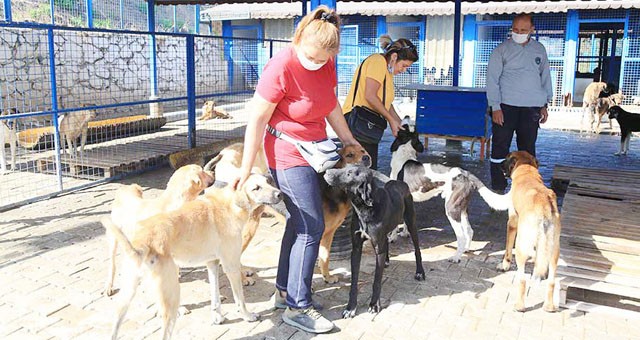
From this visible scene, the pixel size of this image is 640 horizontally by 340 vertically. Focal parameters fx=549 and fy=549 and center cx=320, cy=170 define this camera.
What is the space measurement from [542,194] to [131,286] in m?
2.89

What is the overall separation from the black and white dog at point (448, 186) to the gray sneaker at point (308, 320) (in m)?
1.80

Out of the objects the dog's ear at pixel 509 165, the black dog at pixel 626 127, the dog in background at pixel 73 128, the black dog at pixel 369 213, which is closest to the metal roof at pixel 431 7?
the black dog at pixel 626 127

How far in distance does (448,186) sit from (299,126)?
225cm

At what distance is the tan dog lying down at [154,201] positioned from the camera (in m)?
3.99

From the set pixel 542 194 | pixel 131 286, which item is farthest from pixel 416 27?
pixel 131 286

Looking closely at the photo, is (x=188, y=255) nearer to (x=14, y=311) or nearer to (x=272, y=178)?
(x=272, y=178)

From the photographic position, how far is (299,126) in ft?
11.0

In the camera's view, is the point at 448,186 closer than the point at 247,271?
No

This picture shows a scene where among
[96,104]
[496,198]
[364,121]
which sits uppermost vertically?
[364,121]

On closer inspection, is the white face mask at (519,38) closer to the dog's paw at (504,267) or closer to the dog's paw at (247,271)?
the dog's paw at (504,267)

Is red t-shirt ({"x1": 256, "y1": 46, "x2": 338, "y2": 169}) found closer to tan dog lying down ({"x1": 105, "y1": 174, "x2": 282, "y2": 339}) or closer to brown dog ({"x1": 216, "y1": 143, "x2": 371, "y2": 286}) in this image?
tan dog lying down ({"x1": 105, "y1": 174, "x2": 282, "y2": 339})

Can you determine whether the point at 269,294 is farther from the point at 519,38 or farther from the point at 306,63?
Answer: the point at 519,38

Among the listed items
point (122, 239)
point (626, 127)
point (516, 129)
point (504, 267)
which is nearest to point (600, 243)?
point (504, 267)

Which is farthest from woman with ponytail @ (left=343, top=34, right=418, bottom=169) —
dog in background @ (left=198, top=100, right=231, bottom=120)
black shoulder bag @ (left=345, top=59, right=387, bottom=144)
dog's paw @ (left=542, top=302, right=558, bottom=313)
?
dog in background @ (left=198, top=100, right=231, bottom=120)
